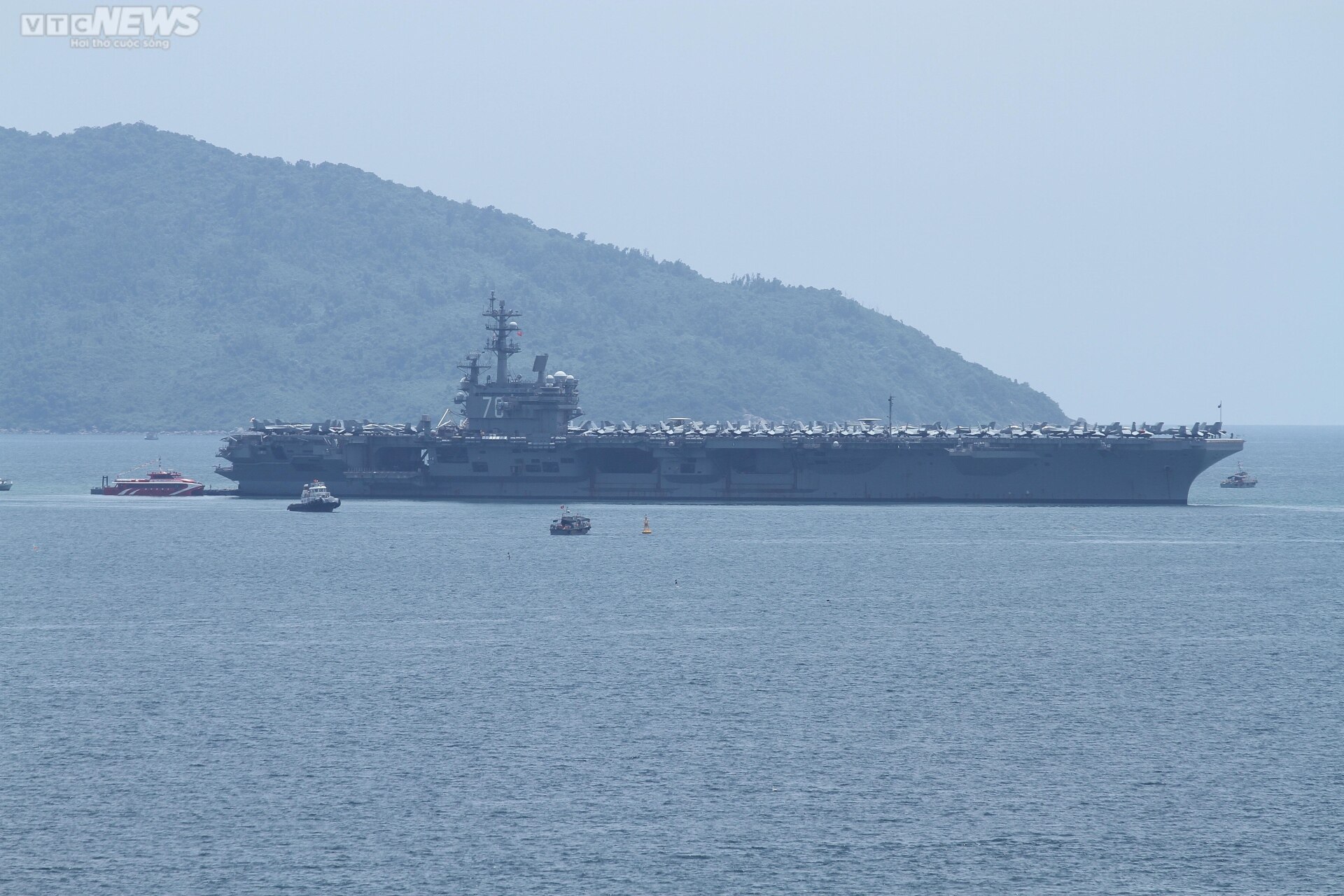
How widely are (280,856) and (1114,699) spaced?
1777 cm

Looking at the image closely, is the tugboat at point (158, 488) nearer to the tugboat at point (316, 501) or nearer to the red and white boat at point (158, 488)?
the red and white boat at point (158, 488)

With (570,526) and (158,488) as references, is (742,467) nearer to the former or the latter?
(570,526)

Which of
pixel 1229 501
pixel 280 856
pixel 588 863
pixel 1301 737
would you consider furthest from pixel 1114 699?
pixel 1229 501

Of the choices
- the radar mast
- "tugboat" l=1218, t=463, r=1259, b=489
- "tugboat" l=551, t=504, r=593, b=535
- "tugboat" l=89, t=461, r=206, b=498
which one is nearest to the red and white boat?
"tugboat" l=89, t=461, r=206, b=498

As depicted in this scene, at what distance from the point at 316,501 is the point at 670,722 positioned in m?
46.7

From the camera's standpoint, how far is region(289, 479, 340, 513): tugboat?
7581 cm

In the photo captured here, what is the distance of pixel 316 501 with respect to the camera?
75.8 m

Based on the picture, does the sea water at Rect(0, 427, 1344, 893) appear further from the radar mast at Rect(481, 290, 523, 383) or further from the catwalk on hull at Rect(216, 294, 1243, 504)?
Answer: the radar mast at Rect(481, 290, 523, 383)

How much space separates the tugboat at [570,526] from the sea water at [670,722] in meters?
6.37

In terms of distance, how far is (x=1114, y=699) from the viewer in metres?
34.3

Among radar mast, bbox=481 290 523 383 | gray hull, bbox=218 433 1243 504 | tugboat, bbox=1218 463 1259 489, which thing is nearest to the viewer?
gray hull, bbox=218 433 1243 504

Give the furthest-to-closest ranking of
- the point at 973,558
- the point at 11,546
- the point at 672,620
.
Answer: the point at 11,546 → the point at 973,558 → the point at 672,620

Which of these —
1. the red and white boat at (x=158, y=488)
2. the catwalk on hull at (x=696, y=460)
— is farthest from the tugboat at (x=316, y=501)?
the red and white boat at (x=158, y=488)

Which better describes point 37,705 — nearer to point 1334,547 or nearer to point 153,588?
point 153,588
